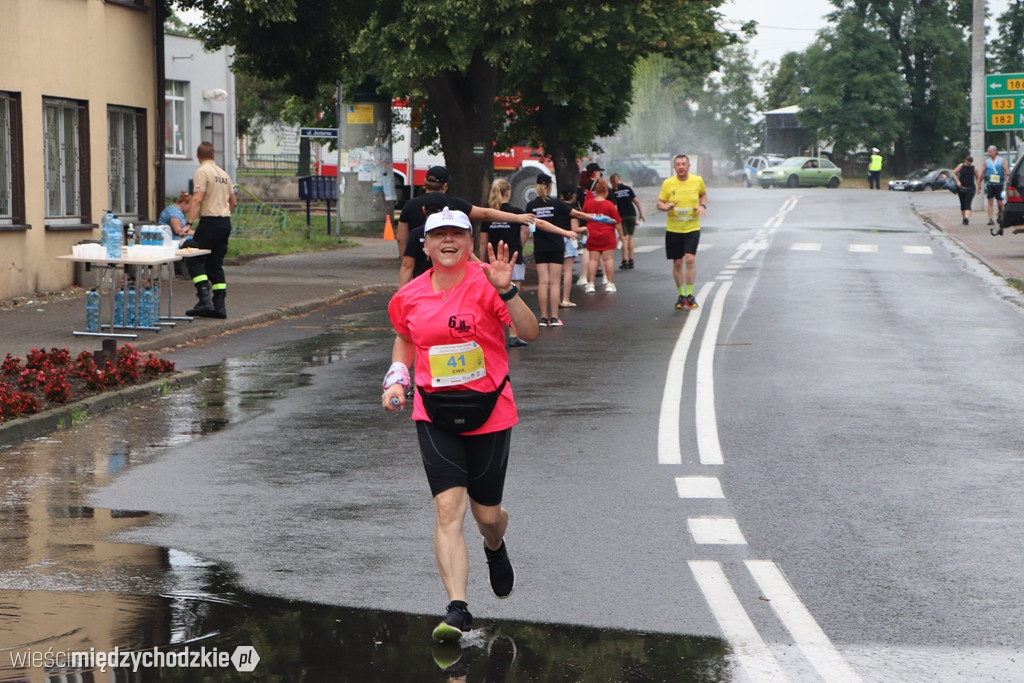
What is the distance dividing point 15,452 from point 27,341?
18.8ft

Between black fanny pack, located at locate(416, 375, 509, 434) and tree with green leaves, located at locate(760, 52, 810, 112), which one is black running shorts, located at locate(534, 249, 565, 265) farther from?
tree with green leaves, located at locate(760, 52, 810, 112)

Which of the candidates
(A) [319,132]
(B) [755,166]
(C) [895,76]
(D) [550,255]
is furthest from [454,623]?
(C) [895,76]

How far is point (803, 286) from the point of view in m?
21.8

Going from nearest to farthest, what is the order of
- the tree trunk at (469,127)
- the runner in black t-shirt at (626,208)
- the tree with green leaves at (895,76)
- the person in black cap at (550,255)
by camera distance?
the person in black cap at (550,255) < the runner in black t-shirt at (626,208) < the tree trunk at (469,127) < the tree with green leaves at (895,76)

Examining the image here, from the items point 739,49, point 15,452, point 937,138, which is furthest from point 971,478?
point 739,49

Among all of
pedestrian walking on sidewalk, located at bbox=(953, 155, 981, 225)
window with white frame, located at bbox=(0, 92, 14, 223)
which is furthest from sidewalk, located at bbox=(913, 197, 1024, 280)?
window with white frame, located at bbox=(0, 92, 14, 223)

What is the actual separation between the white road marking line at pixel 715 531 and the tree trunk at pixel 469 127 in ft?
62.3

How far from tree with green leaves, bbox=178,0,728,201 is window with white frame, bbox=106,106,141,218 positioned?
225 cm

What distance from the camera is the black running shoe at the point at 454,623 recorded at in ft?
17.5

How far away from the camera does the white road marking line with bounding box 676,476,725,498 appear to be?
8125 millimetres

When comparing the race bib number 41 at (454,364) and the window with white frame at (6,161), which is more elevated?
the window with white frame at (6,161)

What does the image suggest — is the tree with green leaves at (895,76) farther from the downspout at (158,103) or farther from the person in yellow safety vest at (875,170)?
the downspout at (158,103)

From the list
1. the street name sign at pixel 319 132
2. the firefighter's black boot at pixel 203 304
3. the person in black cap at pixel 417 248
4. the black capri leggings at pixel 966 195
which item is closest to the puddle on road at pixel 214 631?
the person in black cap at pixel 417 248

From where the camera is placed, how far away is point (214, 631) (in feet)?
18.3
